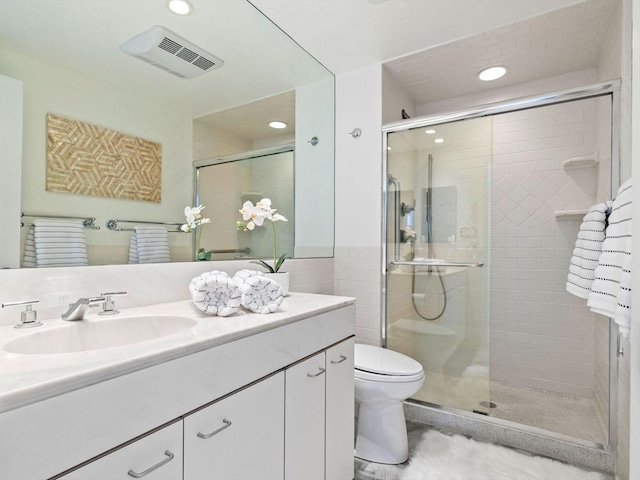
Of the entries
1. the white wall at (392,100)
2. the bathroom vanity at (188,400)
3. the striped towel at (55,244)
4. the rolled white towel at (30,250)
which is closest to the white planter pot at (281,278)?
the bathroom vanity at (188,400)

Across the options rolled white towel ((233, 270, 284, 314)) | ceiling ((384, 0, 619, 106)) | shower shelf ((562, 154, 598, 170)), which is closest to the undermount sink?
rolled white towel ((233, 270, 284, 314))

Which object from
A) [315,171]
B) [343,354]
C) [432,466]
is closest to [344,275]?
[315,171]

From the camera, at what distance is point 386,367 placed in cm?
176

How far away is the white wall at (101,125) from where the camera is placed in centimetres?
112

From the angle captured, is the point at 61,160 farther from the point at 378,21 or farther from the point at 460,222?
the point at 460,222

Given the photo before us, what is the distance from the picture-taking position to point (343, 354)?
1460 millimetres

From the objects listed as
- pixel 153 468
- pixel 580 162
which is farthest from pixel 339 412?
pixel 580 162

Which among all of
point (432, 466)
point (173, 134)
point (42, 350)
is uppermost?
point (173, 134)

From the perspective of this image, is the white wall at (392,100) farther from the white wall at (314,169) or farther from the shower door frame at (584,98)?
the white wall at (314,169)

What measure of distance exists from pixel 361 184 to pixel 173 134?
133 centimetres

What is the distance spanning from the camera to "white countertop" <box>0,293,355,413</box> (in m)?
0.58

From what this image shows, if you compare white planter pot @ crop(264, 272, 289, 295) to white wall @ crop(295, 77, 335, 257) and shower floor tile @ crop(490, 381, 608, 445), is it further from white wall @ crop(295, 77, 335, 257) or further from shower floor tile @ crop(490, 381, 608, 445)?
shower floor tile @ crop(490, 381, 608, 445)

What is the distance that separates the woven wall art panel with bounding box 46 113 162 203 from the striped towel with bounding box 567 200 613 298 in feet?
6.30

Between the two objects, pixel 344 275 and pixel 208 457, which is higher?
pixel 344 275
